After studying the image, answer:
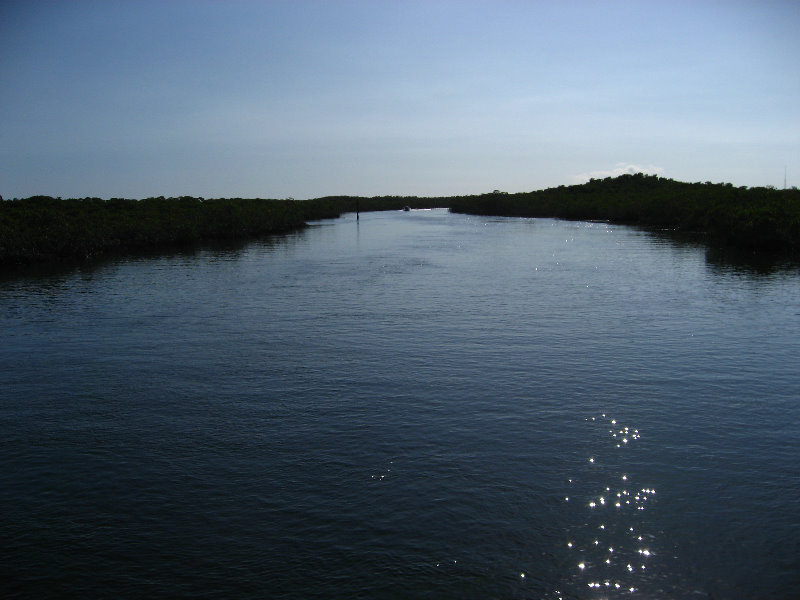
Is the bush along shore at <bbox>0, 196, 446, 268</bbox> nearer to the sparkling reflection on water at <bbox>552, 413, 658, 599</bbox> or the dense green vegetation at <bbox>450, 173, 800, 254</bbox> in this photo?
the sparkling reflection on water at <bbox>552, 413, 658, 599</bbox>

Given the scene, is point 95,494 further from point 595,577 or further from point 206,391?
point 595,577

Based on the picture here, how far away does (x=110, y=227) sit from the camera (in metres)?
64.0

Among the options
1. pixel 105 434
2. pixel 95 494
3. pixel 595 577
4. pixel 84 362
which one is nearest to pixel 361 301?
pixel 84 362

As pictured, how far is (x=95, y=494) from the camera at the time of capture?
12656mm

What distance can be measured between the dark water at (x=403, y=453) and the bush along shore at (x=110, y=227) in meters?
24.0

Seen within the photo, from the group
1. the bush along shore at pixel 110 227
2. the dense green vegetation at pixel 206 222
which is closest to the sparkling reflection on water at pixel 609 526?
the dense green vegetation at pixel 206 222

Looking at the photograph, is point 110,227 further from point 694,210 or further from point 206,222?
point 694,210

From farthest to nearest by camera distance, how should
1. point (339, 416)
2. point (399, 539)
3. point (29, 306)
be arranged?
point (29, 306), point (339, 416), point (399, 539)

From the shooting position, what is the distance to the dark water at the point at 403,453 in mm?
10202

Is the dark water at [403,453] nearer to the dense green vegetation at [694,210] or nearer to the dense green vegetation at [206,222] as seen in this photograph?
the dense green vegetation at [206,222]

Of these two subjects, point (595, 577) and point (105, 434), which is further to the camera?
point (105, 434)

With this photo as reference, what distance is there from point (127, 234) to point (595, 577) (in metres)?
64.6

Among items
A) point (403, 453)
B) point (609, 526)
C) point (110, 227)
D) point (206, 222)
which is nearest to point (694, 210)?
point (206, 222)

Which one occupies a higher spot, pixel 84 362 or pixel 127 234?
pixel 127 234
